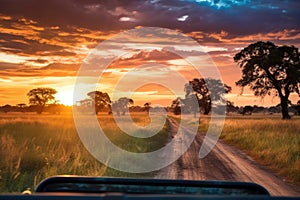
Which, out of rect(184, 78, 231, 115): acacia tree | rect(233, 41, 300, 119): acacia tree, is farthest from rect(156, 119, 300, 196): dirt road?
rect(184, 78, 231, 115): acacia tree

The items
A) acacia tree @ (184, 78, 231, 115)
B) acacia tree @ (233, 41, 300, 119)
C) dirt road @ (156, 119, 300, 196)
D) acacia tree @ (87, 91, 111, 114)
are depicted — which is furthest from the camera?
acacia tree @ (87, 91, 111, 114)

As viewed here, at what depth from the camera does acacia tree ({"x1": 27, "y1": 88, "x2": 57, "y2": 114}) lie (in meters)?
104

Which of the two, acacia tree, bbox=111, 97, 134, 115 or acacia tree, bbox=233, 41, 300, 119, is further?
acacia tree, bbox=111, 97, 134, 115

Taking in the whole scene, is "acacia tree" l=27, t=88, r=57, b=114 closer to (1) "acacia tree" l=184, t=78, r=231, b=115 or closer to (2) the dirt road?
(1) "acacia tree" l=184, t=78, r=231, b=115

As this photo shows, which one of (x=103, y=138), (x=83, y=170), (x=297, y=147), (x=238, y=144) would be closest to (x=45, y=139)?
(x=103, y=138)

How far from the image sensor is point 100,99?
392 ft

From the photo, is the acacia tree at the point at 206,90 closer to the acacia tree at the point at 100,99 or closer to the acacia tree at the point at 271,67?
the acacia tree at the point at 100,99

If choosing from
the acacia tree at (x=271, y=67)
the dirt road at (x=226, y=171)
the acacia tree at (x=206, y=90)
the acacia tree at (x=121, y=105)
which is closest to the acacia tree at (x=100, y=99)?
the acacia tree at (x=121, y=105)

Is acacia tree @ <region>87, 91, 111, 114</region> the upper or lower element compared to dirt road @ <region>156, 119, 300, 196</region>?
upper

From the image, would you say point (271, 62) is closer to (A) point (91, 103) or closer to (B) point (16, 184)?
(B) point (16, 184)

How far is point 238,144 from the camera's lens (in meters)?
23.7

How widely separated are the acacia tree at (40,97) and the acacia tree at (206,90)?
103 feet

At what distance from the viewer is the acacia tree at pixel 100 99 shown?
11762 centimetres

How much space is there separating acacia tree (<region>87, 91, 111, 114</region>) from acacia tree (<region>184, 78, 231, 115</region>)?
23.7 m
